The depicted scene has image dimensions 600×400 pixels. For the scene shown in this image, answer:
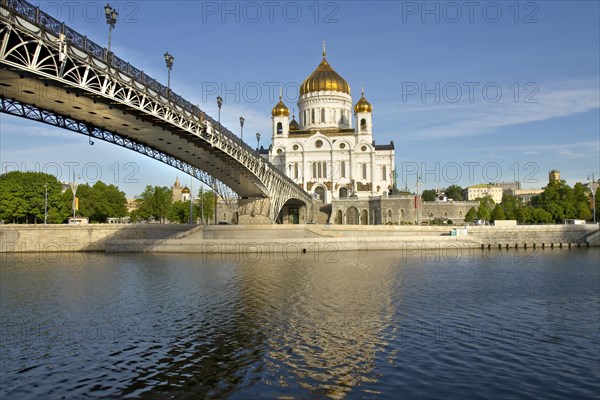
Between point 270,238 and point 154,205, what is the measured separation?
125 ft

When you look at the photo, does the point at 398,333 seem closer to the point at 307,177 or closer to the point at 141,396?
the point at 141,396

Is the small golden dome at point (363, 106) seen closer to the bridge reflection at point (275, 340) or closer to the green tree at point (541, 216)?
the green tree at point (541, 216)

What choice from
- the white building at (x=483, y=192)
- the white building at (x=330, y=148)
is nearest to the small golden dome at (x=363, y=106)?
the white building at (x=330, y=148)

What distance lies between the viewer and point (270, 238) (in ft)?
173

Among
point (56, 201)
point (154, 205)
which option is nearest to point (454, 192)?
point (154, 205)

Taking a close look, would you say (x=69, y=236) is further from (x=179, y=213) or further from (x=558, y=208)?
(x=558, y=208)

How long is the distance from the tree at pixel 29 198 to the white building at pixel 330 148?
40171 mm

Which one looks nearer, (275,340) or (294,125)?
(275,340)

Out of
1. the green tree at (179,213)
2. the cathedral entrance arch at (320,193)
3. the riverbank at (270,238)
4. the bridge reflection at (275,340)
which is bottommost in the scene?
the bridge reflection at (275,340)

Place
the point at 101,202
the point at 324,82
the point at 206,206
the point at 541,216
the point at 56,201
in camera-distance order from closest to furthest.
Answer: the point at 56,201
the point at 541,216
the point at 101,202
the point at 206,206
the point at 324,82

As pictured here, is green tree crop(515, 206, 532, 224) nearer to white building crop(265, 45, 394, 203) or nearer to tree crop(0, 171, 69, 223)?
white building crop(265, 45, 394, 203)

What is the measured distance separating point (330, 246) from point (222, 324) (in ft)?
111

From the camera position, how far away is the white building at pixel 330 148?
302 ft

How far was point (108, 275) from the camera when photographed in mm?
32500
